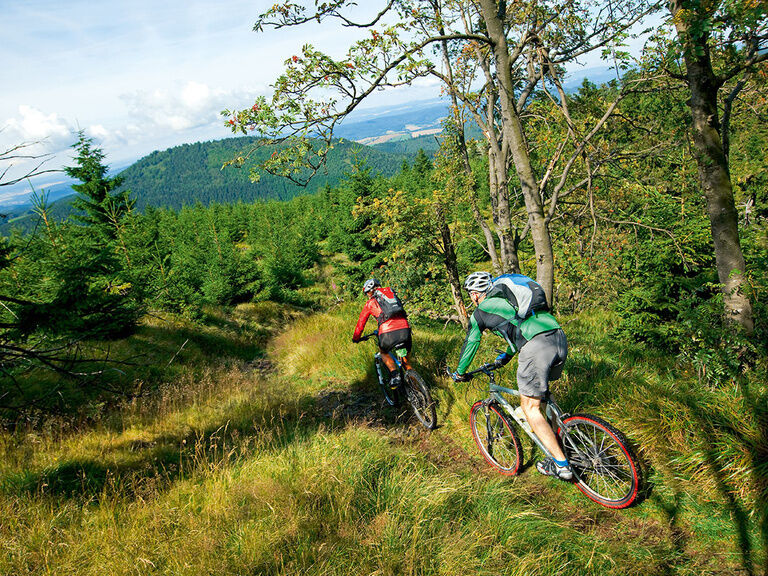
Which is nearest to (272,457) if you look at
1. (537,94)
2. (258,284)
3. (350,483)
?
(350,483)

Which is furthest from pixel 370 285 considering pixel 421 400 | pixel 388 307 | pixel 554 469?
pixel 554 469

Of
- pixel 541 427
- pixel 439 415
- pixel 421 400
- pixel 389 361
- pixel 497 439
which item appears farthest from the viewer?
pixel 389 361

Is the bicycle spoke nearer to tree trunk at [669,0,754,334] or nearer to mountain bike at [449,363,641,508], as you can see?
mountain bike at [449,363,641,508]

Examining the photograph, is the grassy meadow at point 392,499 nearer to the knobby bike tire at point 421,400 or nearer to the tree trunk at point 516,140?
the knobby bike tire at point 421,400

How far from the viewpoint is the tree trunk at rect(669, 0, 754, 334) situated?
5.00 meters

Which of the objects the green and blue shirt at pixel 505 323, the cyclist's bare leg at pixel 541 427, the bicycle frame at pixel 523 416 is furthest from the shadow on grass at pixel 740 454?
the green and blue shirt at pixel 505 323

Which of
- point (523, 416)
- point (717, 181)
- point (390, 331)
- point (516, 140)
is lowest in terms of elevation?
point (523, 416)

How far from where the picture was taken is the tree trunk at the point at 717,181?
5004 millimetres

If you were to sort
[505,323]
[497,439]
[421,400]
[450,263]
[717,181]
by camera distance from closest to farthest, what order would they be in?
[505,323] → [497,439] → [717,181] → [421,400] → [450,263]

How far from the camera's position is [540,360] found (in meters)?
3.78

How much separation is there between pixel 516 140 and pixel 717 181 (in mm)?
2674

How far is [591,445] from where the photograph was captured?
382 centimetres

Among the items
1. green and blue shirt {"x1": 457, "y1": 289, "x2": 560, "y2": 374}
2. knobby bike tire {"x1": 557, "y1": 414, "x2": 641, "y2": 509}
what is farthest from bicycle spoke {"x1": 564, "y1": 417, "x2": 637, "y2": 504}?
green and blue shirt {"x1": 457, "y1": 289, "x2": 560, "y2": 374}

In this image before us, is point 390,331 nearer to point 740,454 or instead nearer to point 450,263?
point 740,454
